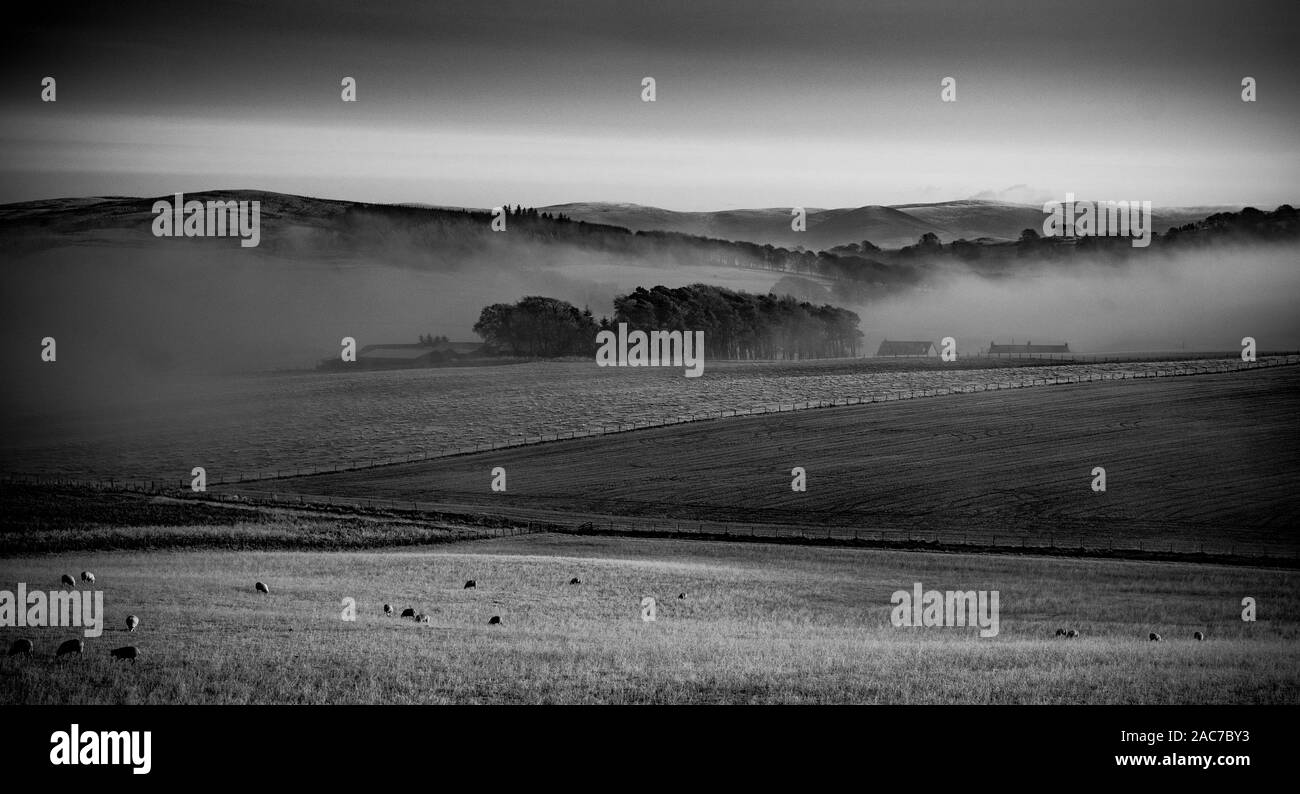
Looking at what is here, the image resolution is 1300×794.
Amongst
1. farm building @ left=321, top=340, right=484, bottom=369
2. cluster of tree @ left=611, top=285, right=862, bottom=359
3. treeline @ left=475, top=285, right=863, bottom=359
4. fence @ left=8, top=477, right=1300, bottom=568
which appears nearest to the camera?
fence @ left=8, top=477, right=1300, bottom=568

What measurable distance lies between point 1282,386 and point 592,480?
49.7 meters

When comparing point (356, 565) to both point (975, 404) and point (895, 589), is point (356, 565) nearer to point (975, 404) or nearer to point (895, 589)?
point (895, 589)

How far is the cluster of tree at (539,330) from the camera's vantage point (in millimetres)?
144875

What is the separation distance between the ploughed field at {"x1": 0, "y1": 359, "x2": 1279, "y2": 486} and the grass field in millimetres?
38728

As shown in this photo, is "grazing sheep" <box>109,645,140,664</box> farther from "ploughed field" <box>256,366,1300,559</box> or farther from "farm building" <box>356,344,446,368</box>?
"farm building" <box>356,344,446,368</box>

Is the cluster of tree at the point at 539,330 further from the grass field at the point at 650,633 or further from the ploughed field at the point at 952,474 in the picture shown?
the grass field at the point at 650,633

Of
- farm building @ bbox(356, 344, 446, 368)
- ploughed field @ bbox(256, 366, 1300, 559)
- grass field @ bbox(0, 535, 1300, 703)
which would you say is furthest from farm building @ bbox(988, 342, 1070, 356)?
grass field @ bbox(0, 535, 1300, 703)

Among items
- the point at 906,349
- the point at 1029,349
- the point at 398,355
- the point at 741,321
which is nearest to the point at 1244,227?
the point at 1029,349

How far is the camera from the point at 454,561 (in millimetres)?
44750

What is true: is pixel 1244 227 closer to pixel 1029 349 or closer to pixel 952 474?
pixel 1029 349

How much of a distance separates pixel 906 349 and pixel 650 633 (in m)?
127

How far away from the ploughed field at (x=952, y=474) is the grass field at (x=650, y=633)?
10438 mm

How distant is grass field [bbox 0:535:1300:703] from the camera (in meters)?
20.1
